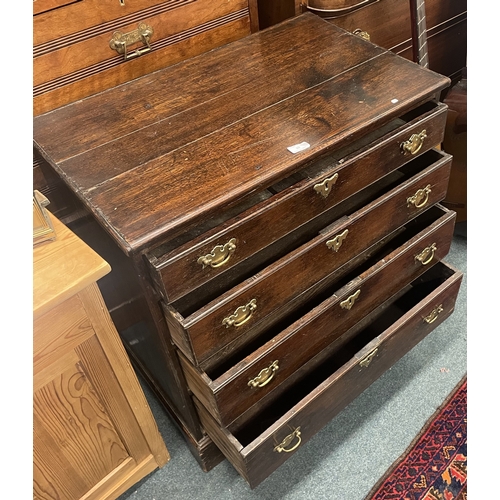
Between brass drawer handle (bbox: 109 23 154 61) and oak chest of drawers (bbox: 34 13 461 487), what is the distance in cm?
6

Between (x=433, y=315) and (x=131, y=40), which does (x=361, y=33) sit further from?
(x=433, y=315)

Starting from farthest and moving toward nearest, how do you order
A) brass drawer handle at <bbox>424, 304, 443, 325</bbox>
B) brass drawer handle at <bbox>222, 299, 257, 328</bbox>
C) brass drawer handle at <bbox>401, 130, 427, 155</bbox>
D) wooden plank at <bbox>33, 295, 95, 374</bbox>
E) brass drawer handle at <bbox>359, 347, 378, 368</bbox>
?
brass drawer handle at <bbox>424, 304, 443, 325</bbox> < brass drawer handle at <bbox>359, 347, 378, 368</bbox> < brass drawer handle at <bbox>401, 130, 427, 155</bbox> < brass drawer handle at <bbox>222, 299, 257, 328</bbox> < wooden plank at <bbox>33, 295, 95, 374</bbox>

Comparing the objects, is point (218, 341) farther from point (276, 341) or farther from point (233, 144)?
point (233, 144)

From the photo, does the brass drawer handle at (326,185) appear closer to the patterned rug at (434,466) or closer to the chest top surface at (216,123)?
the chest top surface at (216,123)

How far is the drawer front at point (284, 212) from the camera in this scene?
82cm

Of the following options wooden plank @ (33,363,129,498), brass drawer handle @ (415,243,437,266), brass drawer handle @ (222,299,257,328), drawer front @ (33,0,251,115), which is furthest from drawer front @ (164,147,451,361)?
drawer front @ (33,0,251,115)

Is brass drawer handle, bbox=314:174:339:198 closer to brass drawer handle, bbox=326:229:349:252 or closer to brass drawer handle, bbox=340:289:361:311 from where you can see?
brass drawer handle, bbox=326:229:349:252

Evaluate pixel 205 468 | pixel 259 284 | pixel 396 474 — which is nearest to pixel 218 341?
pixel 259 284

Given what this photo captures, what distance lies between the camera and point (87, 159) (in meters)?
0.92

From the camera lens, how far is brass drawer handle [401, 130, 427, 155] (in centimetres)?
102

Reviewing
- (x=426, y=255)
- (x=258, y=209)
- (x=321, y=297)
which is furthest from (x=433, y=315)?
(x=258, y=209)

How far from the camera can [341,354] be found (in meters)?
1.34

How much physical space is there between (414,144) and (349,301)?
352mm
